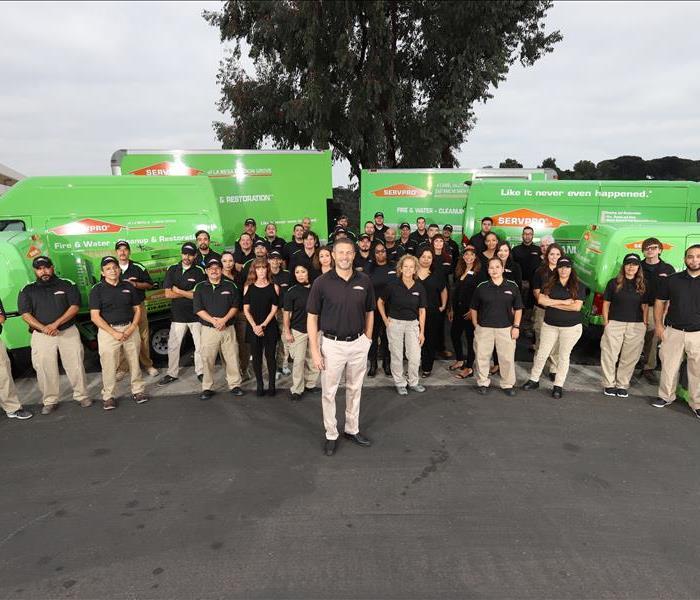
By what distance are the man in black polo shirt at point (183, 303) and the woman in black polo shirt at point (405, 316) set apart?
7.82 ft

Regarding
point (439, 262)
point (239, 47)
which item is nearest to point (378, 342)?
point (439, 262)

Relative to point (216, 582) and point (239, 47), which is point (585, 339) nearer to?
point (216, 582)

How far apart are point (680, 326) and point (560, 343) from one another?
120 centimetres

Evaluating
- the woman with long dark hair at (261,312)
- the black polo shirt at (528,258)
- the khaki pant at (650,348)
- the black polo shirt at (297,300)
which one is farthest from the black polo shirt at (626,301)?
the woman with long dark hair at (261,312)

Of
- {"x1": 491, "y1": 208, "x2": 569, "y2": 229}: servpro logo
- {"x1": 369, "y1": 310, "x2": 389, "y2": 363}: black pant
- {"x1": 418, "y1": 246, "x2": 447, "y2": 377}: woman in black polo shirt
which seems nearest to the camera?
{"x1": 418, "y1": 246, "x2": 447, "y2": 377}: woman in black polo shirt

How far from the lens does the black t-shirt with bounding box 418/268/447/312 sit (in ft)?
19.3

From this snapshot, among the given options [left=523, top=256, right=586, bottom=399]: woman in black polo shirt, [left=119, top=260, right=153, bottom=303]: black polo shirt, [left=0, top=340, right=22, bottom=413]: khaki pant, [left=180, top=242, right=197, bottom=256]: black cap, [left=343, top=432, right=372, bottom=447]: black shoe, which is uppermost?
[left=180, top=242, right=197, bottom=256]: black cap

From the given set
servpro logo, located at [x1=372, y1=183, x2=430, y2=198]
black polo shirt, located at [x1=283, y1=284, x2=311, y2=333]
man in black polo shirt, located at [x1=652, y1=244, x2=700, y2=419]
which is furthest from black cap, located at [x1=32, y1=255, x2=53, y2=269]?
servpro logo, located at [x1=372, y1=183, x2=430, y2=198]

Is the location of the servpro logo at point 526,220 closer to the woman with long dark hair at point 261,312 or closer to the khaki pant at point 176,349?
the woman with long dark hair at point 261,312

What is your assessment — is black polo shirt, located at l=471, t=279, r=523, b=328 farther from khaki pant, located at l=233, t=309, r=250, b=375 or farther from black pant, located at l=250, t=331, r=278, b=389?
khaki pant, located at l=233, t=309, r=250, b=375

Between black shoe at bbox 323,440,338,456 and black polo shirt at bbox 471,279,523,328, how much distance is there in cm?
234

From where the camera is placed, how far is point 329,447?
167 inches

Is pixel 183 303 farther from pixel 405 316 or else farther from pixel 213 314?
pixel 405 316

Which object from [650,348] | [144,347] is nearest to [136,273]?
[144,347]
